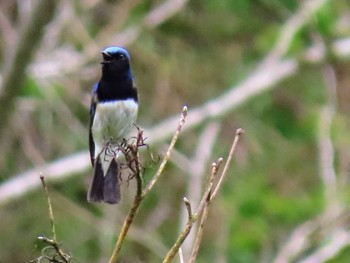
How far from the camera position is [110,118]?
12.9ft

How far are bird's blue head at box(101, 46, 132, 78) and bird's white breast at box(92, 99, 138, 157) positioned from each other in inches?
6.9

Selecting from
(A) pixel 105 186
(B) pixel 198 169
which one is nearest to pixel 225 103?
(B) pixel 198 169

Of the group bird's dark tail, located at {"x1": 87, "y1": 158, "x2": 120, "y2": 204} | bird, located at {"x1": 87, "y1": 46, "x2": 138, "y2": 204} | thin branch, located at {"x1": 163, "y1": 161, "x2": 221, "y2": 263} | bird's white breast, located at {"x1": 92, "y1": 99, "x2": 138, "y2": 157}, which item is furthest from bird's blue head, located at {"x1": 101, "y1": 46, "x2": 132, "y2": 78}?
thin branch, located at {"x1": 163, "y1": 161, "x2": 221, "y2": 263}

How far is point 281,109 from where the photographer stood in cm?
1050

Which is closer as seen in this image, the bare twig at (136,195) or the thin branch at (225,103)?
the bare twig at (136,195)

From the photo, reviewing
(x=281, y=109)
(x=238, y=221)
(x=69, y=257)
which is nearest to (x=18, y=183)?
(x=238, y=221)

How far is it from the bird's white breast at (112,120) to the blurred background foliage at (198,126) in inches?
174

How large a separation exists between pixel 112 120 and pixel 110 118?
0.01 meters

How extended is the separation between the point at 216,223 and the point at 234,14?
Answer: 192cm

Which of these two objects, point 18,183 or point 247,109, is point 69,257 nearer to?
point 18,183

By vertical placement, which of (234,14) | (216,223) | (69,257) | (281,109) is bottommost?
(69,257)

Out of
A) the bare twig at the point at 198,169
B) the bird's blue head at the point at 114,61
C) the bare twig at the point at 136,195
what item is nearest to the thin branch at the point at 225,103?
the bare twig at the point at 198,169

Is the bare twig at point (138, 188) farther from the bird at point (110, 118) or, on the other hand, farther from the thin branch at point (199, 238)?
the bird at point (110, 118)

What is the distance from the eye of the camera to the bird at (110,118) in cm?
367
